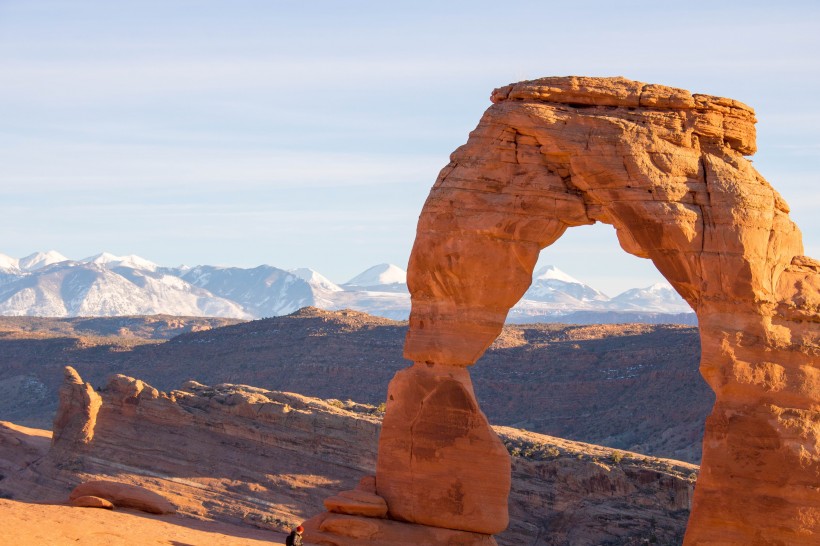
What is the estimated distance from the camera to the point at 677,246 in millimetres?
23953

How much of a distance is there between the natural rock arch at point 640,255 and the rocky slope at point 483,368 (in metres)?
25.5

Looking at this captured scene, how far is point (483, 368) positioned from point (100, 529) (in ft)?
145

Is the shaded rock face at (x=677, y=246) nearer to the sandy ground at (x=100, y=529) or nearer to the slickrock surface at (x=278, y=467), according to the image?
the sandy ground at (x=100, y=529)

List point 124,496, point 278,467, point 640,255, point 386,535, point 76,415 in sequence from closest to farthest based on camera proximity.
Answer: point 640,255, point 386,535, point 124,496, point 278,467, point 76,415

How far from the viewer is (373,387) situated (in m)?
64.4

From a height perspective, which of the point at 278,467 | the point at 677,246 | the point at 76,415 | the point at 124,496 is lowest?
the point at 278,467

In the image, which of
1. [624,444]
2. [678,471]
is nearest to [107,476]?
[678,471]

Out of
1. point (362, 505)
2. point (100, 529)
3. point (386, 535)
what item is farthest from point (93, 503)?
point (386, 535)

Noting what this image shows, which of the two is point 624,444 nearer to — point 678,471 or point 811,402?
point 678,471

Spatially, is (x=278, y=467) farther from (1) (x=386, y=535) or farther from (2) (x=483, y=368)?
(2) (x=483, y=368)

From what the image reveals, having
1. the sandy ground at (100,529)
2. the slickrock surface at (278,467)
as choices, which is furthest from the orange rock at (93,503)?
the slickrock surface at (278,467)

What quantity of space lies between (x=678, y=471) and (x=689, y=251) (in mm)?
14556

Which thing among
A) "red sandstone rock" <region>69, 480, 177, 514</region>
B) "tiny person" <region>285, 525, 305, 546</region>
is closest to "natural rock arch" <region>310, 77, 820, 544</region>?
"tiny person" <region>285, 525, 305, 546</region>

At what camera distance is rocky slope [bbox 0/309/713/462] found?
56.9m
